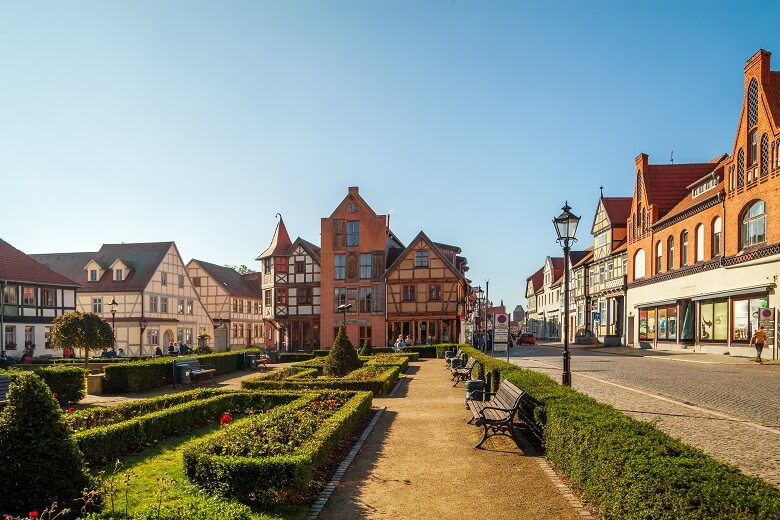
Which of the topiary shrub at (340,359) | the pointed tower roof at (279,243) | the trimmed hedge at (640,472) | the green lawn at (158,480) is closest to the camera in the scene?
the trimmed hedge at (640,472)

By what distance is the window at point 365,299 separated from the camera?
48969mm

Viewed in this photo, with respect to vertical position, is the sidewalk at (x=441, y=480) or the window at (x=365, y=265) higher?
the window at (x=365, y=265)

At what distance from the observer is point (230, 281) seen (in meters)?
64.9

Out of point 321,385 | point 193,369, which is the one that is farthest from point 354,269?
point 321,385

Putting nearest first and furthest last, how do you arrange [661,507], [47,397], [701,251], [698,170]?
[661,507] < [47,397] < [701,251] < [698,170]

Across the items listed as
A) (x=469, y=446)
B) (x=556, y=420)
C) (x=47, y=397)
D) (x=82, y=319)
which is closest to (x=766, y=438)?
(x=556, y=420)

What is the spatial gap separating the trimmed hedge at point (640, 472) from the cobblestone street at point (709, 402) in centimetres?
87

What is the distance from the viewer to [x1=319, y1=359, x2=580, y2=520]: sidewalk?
677 cm

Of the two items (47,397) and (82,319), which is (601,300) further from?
(47,397)

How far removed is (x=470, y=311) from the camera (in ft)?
175

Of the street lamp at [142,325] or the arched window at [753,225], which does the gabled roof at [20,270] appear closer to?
the street lamp at [142,325]

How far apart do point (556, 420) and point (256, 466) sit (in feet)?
14.7

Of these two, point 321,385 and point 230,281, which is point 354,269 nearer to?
point 230,281

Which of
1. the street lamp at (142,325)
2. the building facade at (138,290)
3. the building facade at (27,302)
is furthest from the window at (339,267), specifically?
the building facade at (27,302)
